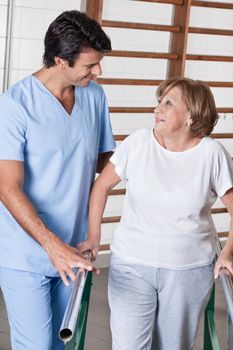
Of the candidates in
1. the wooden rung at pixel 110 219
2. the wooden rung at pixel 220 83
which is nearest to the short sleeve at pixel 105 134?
the wooden rung at pixel 110 219

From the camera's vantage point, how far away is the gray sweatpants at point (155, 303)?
265 cm

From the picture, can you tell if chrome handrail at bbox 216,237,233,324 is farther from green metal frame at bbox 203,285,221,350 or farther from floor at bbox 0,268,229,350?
floor at bbox 0,268,229,350

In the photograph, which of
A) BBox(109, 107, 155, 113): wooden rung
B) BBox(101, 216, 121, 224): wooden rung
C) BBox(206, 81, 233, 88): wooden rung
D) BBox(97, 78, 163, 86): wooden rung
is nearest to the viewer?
BBox(97, 78, 163, 86): wooden rung

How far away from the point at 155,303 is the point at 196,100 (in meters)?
0.63

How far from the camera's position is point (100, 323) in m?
4.69

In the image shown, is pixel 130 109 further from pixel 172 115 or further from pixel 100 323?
pixel 172 115

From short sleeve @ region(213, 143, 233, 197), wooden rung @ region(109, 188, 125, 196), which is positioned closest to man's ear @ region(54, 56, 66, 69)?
short sleeve @ region(213, 143, 233, 197)

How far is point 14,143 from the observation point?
2652 mm

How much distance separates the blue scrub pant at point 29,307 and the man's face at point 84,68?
63 cm

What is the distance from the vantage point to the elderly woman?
2.63 metres

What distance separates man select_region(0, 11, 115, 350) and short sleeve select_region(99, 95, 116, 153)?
0.10 metres

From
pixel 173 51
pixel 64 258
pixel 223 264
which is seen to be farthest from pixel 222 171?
pixel 173 51

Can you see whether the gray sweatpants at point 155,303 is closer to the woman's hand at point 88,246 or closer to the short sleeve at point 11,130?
the woman's hand at point 88,246

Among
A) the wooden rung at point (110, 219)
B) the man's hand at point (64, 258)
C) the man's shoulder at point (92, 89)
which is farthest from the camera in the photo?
the wooden rung at point (110, 219)
